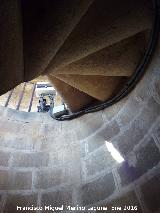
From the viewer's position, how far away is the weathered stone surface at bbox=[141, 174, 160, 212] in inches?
77.4

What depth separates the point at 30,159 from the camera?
2965 mm

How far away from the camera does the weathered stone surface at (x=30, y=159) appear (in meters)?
2.90

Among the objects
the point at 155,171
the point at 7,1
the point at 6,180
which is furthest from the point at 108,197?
the point at 7,1

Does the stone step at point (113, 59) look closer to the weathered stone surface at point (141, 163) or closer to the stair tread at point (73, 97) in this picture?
the stair tread at point (73, 97)

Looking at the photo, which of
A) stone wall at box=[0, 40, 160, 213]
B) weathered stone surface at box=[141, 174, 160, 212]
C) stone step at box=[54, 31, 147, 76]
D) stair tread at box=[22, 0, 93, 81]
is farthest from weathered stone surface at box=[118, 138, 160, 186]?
stair tread at box=[22, 0, 93, 81]

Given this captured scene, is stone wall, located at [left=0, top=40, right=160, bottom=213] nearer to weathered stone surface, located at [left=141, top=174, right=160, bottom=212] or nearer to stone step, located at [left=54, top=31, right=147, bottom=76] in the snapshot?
weathered stone surface, located at [left=141, top=174, right=160, bottom=212]

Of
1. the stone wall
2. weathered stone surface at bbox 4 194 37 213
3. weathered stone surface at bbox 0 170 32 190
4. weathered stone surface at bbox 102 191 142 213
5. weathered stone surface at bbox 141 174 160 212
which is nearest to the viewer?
weathered stone surface at bbox 141 174 160 212

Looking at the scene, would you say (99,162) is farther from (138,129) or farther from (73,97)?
(73,97)

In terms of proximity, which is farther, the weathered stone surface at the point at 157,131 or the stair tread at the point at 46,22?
the weathered stone surface at the point at 157,131

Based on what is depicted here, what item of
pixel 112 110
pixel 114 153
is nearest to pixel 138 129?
pixel 114 153

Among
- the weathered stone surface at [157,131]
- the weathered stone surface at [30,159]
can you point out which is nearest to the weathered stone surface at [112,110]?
the weathered stone surface at [157,131]

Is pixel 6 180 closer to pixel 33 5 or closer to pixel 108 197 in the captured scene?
pixel 108 197

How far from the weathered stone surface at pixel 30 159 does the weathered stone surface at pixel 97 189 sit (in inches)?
26.1

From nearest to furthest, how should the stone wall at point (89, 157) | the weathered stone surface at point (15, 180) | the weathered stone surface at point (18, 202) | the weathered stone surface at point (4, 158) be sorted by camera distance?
the stone wall at point (89, 157)
the weathered stone surface at point (18, 202)
the weathered stone surface at point (15, 180)
the weathered stone surface at point (4, 158)
